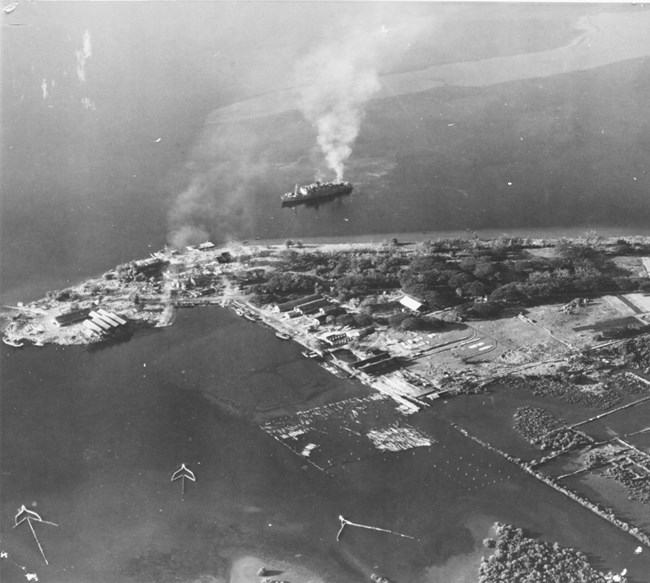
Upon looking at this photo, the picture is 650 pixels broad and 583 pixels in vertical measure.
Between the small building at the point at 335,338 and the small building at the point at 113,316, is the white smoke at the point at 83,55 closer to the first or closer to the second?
the small building at the point at 113,316

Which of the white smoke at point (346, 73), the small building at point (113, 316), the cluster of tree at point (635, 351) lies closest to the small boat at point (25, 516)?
the small building at point (113, 316)

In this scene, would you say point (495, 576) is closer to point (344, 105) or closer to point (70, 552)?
point (70, 552)

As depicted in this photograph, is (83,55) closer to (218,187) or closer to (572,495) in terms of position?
(218,187)

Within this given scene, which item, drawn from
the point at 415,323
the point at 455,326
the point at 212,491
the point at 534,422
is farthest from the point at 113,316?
the point at 534,422

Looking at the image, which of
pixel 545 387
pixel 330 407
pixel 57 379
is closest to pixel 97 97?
pixel 57 379

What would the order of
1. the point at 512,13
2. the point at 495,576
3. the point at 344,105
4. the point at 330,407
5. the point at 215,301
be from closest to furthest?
the point at 495,576
the point at 330,407
the point at 215,301
the point at 344,105
the point at 512,13

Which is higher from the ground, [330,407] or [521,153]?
[521,153]

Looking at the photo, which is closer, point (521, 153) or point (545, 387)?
point (545, 387)

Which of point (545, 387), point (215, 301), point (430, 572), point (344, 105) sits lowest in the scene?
point (430, 572)
